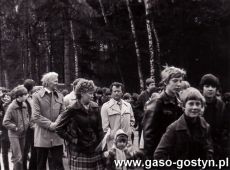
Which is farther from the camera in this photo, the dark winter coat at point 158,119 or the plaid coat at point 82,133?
the plaid coat at point 82,133

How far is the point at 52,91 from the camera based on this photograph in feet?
29.0

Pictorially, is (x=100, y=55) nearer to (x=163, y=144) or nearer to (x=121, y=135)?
(x=121, y=135)

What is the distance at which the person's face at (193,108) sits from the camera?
5.28 m

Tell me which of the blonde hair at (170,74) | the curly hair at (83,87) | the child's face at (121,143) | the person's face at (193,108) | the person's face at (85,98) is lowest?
the child's face at (121,143)

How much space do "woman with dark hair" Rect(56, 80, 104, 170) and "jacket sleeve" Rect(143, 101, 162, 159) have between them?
3.55 feet

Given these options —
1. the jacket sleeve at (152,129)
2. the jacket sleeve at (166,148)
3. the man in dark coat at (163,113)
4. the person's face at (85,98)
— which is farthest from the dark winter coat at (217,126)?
the person's face at (85,98)

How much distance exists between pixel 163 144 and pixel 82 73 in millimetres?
25304

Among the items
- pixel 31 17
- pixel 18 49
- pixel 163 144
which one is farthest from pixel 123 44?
pixel 163 144

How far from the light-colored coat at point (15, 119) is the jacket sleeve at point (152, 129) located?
14.7 ft

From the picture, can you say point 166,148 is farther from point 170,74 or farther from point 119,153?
point 119,153

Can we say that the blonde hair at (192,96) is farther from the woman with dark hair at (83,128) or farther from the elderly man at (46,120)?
the elderly man at (46,120)

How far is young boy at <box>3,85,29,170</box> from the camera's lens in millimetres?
9797

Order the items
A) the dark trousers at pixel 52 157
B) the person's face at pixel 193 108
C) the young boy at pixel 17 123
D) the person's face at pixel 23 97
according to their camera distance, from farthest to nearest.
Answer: the person's face at pixel 23 97
the young boy at pixel 17 123
the dark trousers at pixel 52 157
the person's face at pixel 193 108

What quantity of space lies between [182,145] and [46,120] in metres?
3.94
